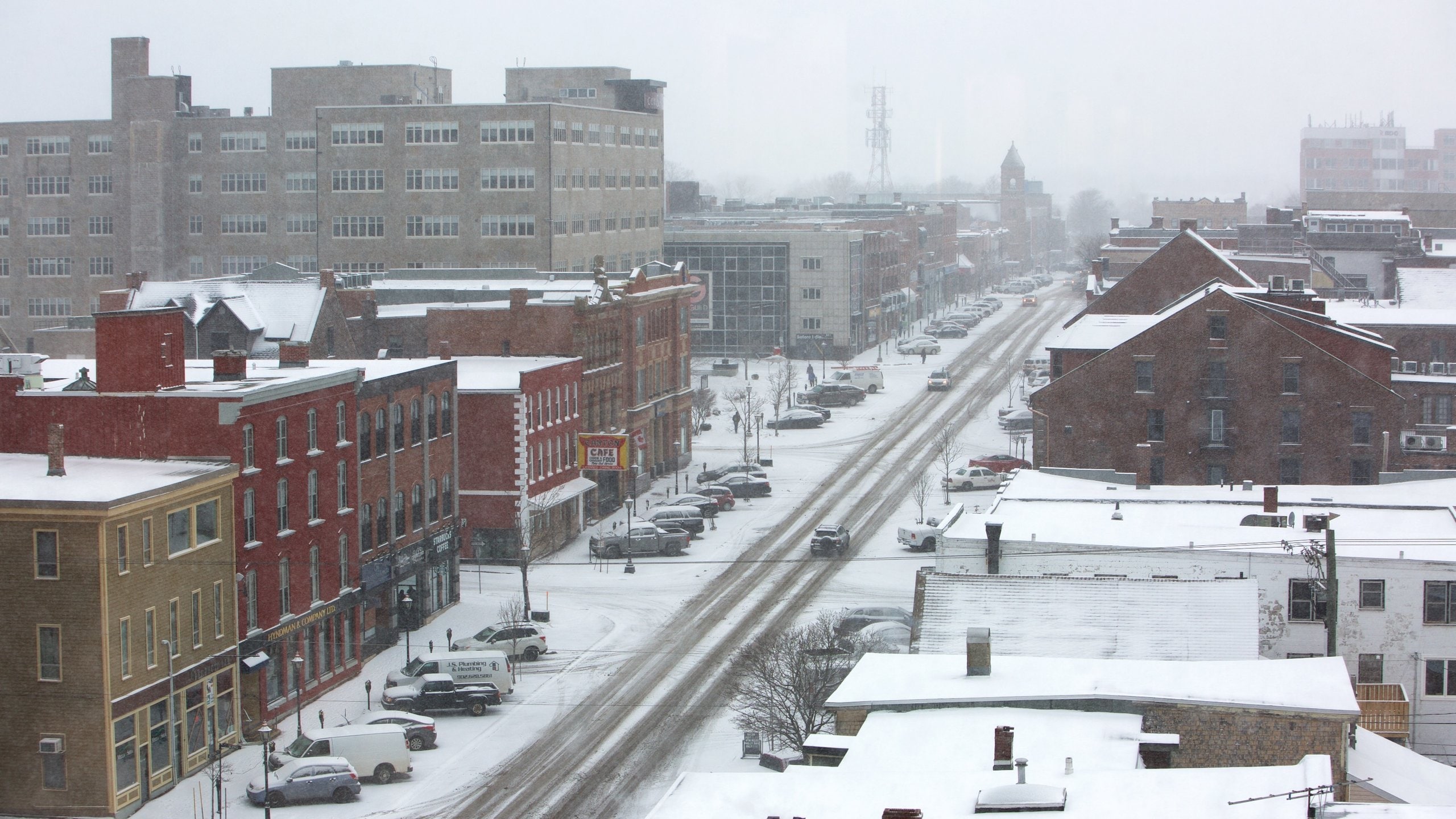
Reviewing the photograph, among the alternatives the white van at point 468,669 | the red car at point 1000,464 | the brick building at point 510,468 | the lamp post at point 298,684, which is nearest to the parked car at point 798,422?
the red car at point 1000,464

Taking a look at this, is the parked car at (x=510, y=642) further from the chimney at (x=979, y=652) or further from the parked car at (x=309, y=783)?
the chimney at (x=979, y=652)

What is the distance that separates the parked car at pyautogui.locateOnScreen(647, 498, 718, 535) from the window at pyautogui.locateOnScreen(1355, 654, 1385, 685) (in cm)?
3040

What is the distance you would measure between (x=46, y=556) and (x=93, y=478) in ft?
9.48

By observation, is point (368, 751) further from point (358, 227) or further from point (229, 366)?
point (358, 227)

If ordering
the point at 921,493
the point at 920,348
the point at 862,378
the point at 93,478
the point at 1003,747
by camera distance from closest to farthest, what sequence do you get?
the point at 1003,747 < the point at 93,478 < the point at 921,493 < the point at 862,378 < the point at 920,348

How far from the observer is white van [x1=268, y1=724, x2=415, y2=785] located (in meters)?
38.2

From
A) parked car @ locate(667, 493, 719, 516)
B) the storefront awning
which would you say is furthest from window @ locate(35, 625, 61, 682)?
parked car @ locate(667, 493, 719, 516)

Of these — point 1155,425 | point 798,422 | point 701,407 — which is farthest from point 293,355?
point 798,422

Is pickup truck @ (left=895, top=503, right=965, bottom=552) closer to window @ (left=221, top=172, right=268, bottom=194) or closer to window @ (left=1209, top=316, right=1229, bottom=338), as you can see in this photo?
window @ (left=1209, top=316, right=1229, bottom=338)

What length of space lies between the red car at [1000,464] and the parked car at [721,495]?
40.7 ft

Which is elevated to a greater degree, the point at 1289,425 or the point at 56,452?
the point at 56,452

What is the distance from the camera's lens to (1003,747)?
87.4 ft

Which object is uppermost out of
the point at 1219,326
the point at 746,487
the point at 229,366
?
the point at 1219,326

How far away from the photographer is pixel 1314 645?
40.6m
